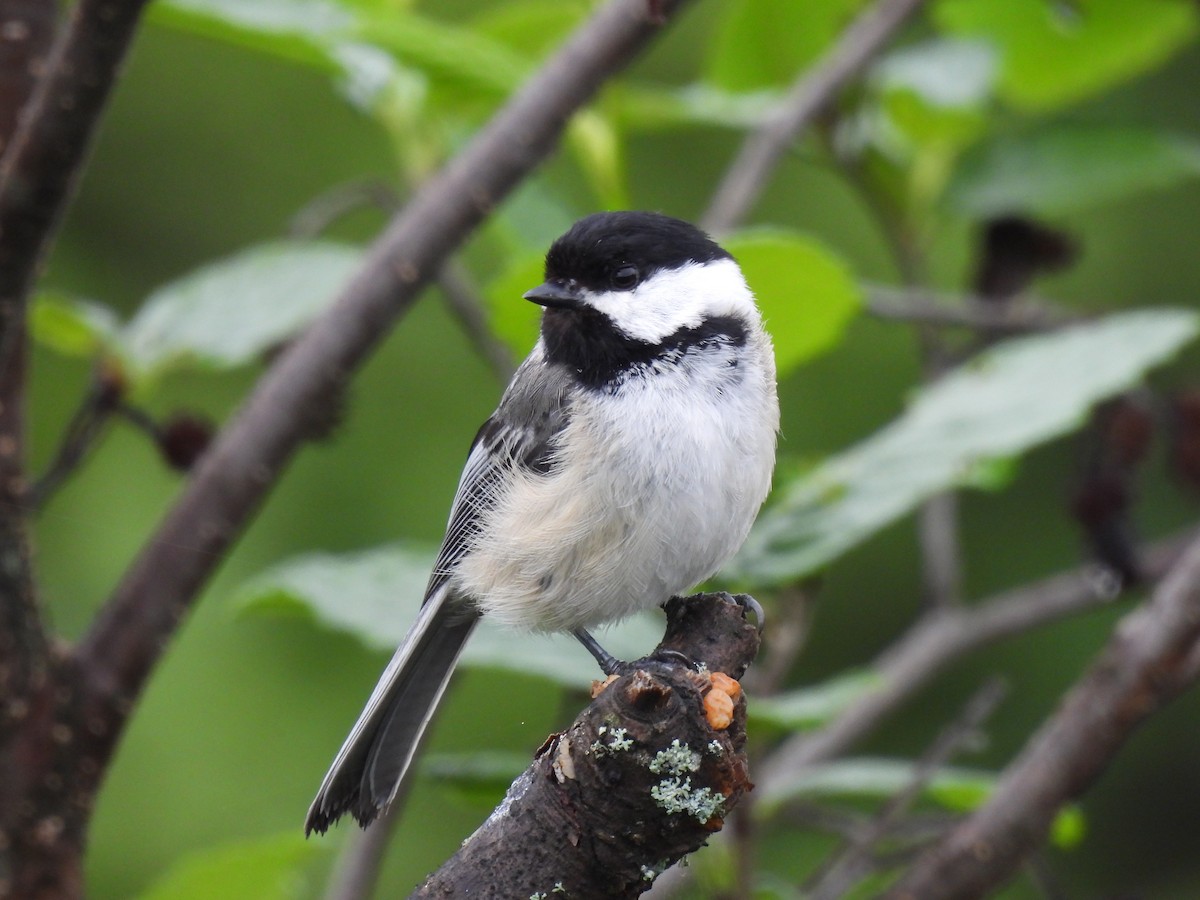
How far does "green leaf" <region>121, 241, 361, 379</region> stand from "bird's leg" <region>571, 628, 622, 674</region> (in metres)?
0.52

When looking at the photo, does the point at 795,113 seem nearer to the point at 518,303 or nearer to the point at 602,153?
the point at 602,153

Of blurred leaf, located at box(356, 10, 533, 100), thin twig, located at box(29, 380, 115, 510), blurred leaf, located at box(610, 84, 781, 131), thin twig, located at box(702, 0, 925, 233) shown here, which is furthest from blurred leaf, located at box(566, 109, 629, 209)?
thin twig, located at box(29, 380, 115, 510)

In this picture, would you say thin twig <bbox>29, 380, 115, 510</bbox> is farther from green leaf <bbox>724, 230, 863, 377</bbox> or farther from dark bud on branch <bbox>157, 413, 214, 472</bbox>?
green leaf <bbox>724, 230, 863, 377</bbox>

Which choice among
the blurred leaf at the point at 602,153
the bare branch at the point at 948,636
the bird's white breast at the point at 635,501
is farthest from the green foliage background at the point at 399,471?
the bird's white breast at the point at 635,501

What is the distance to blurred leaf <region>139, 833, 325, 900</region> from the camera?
1.60 m

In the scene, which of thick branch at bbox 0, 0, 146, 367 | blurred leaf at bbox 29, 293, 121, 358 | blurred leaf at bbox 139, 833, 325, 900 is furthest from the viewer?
blurred leaf at bbox 29, 293, 121, 358

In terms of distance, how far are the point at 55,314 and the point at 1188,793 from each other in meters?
3.12

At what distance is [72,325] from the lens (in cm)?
176

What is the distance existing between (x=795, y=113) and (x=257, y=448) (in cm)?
91

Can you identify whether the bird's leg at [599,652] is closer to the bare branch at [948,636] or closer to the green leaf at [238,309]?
the bare branch at [948,636]

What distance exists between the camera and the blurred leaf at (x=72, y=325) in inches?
68.2

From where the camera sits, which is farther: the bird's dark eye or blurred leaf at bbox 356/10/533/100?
the bird's dark eye

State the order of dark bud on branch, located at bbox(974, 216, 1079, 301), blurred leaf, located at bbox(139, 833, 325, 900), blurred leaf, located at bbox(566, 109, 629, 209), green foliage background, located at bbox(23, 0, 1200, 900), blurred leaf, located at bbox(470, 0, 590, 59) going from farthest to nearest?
green foliage background, located at bbox(23, 0, 1200, 900) < dark bud on branch, located at bbox(974, 216, 1079, 301) < blurred leaf, located at bbox(470, 0, 590, 59) < blurred leaf, located at bbox(566, 109, 629, 209) < blurred leaf, located at bbox(139, 833, 325, 900)

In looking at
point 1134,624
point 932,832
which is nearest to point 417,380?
point 932,832
